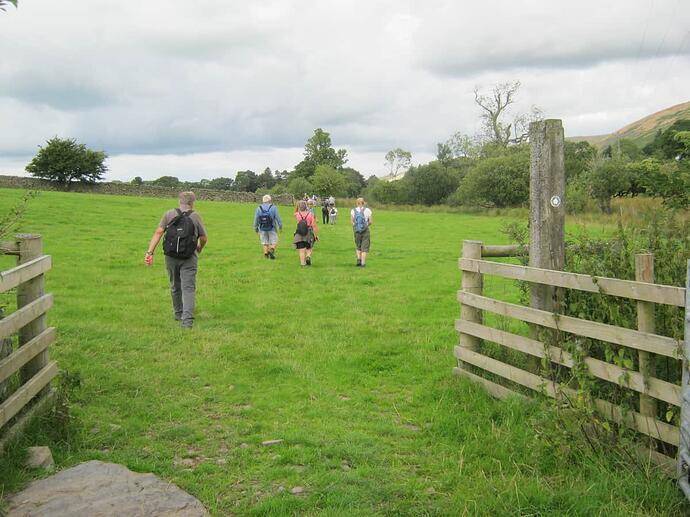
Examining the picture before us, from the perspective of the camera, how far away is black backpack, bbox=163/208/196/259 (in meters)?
9.43

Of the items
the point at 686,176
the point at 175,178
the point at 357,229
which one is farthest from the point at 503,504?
the point at 175,178

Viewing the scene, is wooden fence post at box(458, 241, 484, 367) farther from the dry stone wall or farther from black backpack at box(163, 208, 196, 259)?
the dry stone wall

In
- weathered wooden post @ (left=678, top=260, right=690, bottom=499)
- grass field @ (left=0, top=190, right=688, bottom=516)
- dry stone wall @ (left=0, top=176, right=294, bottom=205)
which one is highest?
dry stone wall @ (left=0, top=176, right=294, bottom=205)

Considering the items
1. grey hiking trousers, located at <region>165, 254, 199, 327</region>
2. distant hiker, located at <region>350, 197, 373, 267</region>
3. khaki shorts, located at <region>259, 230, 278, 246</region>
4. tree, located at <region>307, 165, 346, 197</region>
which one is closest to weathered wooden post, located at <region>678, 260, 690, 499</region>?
grey hiking trousers, located at <region>165, 254, 199, 327</region>

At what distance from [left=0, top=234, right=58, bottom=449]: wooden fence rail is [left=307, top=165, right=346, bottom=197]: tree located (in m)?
85.2

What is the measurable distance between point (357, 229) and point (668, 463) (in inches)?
520

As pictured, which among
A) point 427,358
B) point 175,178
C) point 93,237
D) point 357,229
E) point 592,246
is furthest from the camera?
point 175,178

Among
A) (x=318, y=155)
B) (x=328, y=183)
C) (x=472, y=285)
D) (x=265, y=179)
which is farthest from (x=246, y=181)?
(x=472, y=285)

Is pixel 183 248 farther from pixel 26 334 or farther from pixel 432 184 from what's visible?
pixel 432 184

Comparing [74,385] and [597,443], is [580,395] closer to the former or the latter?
[597,443]

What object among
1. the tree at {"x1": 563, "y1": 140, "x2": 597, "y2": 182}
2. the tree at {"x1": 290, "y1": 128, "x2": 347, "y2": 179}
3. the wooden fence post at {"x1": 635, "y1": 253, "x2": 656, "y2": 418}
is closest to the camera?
the wooden fence post at {"x1": 635, "y1": 253, "x2": 656, "y2": 418}

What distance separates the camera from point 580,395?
4625mm

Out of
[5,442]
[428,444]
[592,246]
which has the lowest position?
[428,444]

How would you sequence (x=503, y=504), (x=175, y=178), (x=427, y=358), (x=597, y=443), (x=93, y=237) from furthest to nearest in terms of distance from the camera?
(x=175, y=178)
(x=93, y=237)
(x=427, y=358)
(x=597, y=443)
(x=503, y=504)
